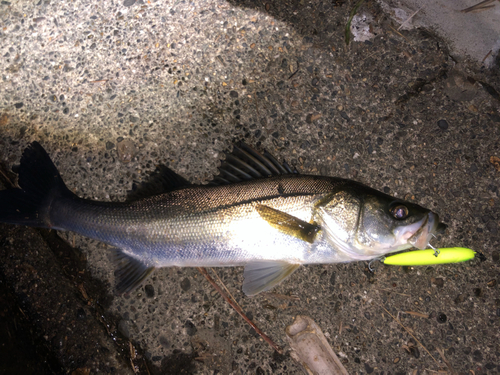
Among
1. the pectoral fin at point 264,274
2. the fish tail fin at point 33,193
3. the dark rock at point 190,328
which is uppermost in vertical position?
the fish tail fin at point 33,193

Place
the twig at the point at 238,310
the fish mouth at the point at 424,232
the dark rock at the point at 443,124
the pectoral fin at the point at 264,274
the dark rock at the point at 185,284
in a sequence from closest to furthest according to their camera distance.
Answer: the fish mouth at the point at 424,232
the pectoral fin at the point at 264,274
the twig at the point at 238,310
the dark rock at the point at 185,284
the dark rock at the point at 443,124

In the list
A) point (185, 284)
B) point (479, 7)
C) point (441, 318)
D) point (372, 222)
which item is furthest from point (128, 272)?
point (479, 7)

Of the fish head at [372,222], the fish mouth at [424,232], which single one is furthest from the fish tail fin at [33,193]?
the fish mouth at [424,232]

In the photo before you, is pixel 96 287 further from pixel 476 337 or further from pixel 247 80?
pixel 476 337

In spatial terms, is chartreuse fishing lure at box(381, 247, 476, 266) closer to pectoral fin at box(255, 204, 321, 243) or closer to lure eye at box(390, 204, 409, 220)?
lure eye at box(390, 204, 409, 220)

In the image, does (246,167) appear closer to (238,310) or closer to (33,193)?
(238,310)

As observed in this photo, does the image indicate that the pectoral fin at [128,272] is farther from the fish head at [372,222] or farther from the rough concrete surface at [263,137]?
the fish head at [372,222]
